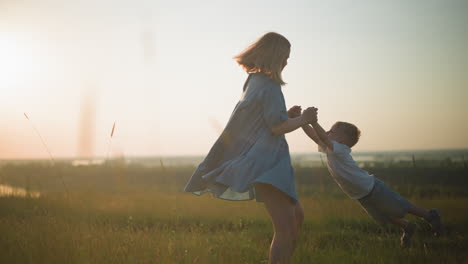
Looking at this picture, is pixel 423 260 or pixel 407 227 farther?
pixel 407 227

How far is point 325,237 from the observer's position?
5.24 metres

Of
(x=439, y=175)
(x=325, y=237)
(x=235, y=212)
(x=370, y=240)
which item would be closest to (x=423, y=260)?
(x=370, y=240)

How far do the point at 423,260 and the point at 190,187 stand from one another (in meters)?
2.50

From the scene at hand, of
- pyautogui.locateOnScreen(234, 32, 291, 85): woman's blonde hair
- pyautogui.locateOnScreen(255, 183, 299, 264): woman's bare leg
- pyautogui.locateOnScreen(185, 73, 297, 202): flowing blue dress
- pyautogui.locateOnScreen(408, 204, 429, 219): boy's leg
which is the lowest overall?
pyautogui.locateOnScreen(408, 204, 429, 219): boy's leg

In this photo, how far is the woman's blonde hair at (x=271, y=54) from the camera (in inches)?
106

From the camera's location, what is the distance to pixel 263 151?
263 centimetres

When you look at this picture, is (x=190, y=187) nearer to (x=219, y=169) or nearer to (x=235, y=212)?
(x=219, y=169)

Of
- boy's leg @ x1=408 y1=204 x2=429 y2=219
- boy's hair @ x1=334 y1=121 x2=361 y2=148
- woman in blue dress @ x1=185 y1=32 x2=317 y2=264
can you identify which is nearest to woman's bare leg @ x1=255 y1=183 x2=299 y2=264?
woman in blue dress @ x1=185 y1=32 x2=317 y2=264

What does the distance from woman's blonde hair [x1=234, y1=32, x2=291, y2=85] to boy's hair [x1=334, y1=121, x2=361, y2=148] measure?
5.81ft

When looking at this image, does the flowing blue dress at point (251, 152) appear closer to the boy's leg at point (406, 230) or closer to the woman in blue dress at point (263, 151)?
the woman in blue dress at point (263, 151)

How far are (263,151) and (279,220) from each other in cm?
47

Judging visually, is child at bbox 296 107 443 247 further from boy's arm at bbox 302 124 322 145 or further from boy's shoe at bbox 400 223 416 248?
boy's arm at bbox 302 124 322 145

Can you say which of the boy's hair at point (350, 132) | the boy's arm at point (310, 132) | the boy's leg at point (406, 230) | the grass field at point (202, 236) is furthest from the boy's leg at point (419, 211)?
the boy's arm at point (310, 132)

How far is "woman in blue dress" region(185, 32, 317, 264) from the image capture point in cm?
258
